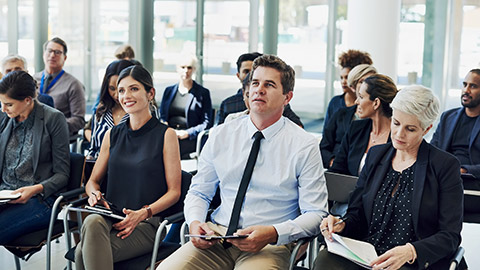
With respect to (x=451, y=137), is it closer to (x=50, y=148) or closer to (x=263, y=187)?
(x=263, y=187)

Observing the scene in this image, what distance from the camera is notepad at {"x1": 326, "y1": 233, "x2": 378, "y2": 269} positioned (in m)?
2.53

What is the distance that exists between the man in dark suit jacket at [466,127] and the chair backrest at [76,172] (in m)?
2.59

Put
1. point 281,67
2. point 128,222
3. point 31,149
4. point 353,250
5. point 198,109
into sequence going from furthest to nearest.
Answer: point 198,109
point 31,149
point 128,222
point 281,67
point 353,250

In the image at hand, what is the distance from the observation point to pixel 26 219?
3.65 metres

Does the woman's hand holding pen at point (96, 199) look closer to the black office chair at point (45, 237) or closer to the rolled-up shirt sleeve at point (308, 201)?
the black office chair at point (45, 237)

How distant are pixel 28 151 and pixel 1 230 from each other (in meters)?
0.55

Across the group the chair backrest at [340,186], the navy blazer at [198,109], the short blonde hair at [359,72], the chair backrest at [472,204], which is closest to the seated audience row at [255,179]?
the chair backrest at [340,186]

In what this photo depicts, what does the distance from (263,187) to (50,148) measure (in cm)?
159

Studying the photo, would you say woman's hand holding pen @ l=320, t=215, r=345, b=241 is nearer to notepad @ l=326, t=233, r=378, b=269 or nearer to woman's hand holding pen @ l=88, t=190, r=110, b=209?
notepad @ l=326, t=233, r=378, b=269

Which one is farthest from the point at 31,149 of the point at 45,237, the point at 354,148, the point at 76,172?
the point at 354,148

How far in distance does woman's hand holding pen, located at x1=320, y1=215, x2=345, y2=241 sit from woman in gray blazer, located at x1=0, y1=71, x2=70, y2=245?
5.88 feet

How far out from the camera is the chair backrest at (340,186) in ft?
11.2

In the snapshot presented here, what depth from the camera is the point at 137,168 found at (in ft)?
11.3

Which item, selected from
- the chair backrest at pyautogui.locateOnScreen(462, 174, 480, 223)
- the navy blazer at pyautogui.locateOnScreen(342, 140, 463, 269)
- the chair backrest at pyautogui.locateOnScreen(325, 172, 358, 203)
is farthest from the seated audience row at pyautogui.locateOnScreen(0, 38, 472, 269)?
the chair backrest at pyautogui.locateOnScreen(462, 174, 480, 223)
